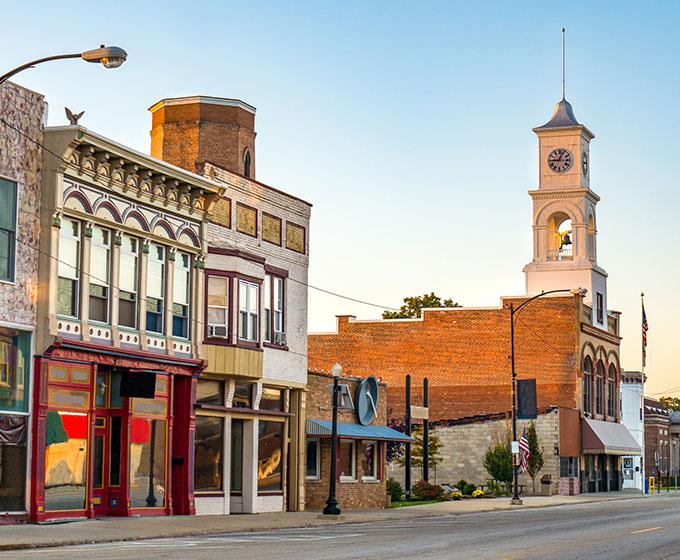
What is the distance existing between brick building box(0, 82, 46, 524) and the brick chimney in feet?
36.2

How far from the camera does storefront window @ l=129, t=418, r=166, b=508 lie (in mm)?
28812

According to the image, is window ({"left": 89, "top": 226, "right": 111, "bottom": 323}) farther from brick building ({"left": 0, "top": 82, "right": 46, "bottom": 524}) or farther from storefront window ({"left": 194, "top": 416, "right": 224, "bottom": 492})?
storefront window ({"left": 194, "top": 416, "right": 224, "bottom": 492})

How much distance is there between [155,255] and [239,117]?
8645mm

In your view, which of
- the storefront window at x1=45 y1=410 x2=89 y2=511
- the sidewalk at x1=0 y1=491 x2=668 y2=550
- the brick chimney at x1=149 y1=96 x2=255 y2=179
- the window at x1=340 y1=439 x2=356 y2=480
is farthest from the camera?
the window at x1=340 y1=439 x2=356 y2=480

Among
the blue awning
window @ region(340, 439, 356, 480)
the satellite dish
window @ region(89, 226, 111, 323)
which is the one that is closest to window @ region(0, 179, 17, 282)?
window @ region(89, 226, 111, 323)

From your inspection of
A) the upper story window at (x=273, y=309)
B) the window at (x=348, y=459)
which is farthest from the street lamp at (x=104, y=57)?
the window at (x=348, y=459)

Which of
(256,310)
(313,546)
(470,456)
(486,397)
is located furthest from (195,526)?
(486,397)

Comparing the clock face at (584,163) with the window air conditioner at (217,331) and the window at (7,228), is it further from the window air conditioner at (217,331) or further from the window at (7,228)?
the window at (7,228)

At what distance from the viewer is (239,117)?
122ft

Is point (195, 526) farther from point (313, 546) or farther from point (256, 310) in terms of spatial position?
point (256, 310)

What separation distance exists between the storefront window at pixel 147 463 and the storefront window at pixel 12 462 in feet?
13.0

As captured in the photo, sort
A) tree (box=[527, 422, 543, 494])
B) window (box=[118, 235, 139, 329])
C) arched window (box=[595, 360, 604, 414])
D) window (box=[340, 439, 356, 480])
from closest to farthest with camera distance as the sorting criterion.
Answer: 1. window (box=[118, 235, 139, 329])
2. window (box=[340, 439, 356, 480])
3. tree (box=[527, 422, 543, 494])
4. arched window (box=[595, 360, 604, 414])

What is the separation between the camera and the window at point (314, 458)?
126ft

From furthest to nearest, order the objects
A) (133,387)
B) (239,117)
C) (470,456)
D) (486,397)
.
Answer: (486,397) → (470,456) → (239,117) → (133,387)
